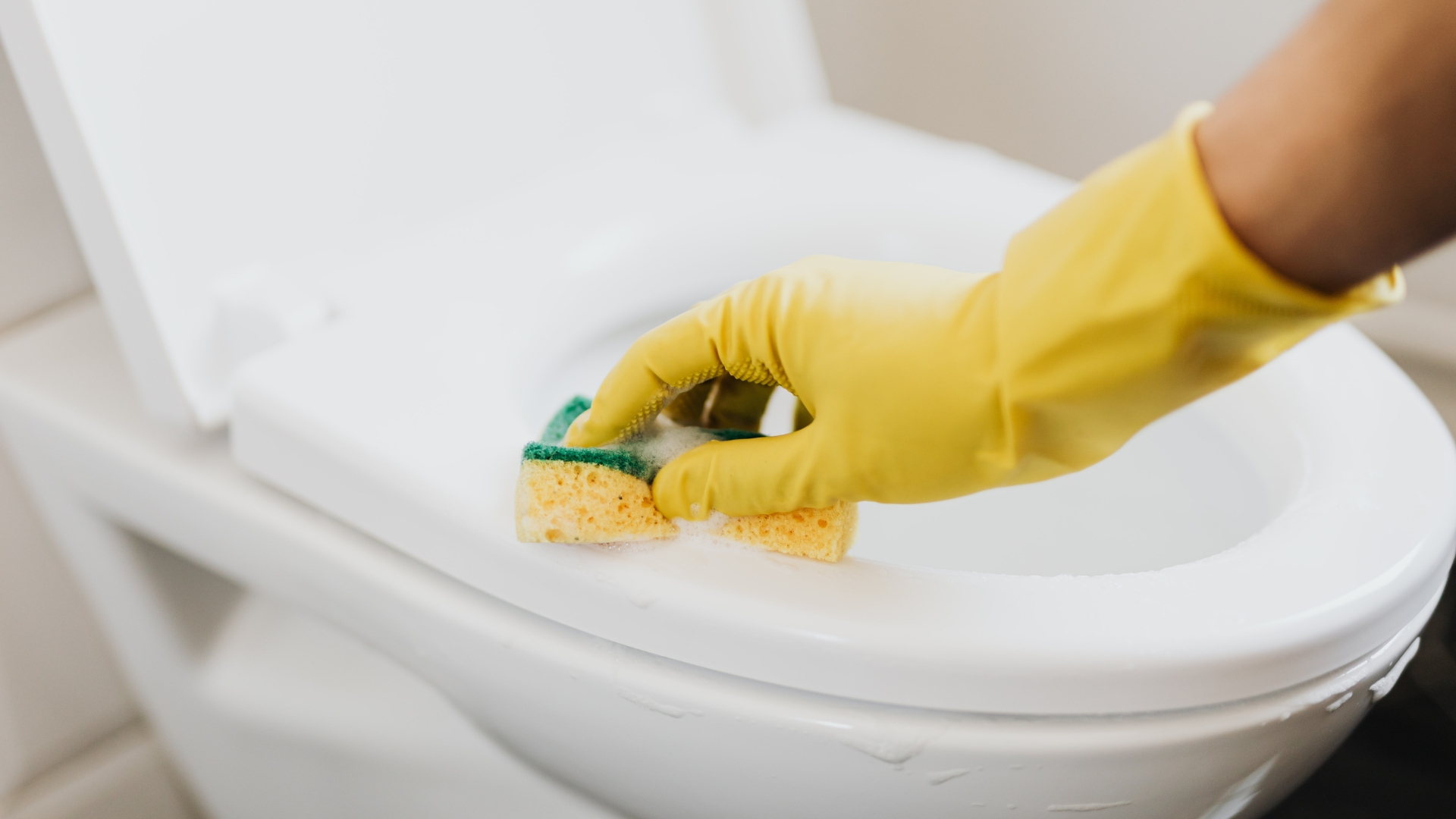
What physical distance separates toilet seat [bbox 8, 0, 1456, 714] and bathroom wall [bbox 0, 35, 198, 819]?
140mm

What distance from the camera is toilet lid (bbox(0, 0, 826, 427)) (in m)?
0.51

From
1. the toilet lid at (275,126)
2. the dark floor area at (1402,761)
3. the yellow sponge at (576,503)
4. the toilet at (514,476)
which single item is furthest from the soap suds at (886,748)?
the dark floor area at (1402,761)

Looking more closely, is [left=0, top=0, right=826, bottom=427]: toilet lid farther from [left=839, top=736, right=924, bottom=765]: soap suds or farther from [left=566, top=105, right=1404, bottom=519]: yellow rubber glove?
[left=839, top=736, right=924, bottom=765]: soap suds

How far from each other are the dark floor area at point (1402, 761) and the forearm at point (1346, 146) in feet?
1.98

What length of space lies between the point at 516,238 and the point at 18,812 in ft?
1.70

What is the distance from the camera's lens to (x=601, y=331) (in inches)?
24.8

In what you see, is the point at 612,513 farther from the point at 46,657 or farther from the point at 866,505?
the point at 46,657

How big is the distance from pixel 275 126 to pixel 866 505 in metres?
0.37

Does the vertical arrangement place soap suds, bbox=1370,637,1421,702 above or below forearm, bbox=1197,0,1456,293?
below

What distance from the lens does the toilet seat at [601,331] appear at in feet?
1.28

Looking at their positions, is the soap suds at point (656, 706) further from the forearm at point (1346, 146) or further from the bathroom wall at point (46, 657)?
the bathroom wall at point (46, 657)

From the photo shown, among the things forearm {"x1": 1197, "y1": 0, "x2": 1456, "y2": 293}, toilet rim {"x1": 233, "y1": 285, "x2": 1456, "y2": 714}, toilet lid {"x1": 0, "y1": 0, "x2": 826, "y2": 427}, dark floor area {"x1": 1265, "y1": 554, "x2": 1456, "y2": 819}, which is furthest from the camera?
dark floor area {"x1": 1265, "y1": 554, "x2": 1456, "y2": 819}

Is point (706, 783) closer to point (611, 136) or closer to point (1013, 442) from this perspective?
point (1013, 442)

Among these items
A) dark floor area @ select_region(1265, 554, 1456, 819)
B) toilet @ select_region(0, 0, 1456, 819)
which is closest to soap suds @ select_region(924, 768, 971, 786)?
toilet @ select_region(0, 0, 1456, 819)
